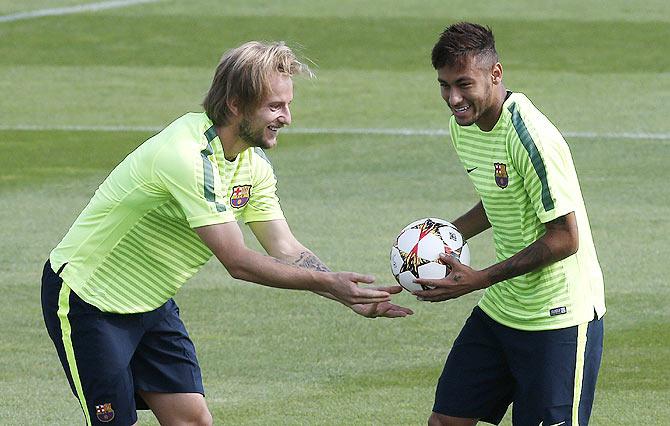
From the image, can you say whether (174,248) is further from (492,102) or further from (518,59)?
(518,59)

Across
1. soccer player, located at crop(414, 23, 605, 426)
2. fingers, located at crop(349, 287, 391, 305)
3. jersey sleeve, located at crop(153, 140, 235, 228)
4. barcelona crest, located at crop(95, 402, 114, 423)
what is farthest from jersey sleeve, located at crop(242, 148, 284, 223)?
barcelona crest, located at crop(95, 402, 114, 423)

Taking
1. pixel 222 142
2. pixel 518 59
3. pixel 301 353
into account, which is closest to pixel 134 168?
pixel 222 142

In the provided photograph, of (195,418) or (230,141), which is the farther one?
(195,418)

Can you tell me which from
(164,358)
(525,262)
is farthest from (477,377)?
(164,358)

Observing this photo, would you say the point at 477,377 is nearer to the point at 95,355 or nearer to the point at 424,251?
the point at 424,251

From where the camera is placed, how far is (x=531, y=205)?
6613 millimetres

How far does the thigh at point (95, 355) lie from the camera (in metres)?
6.67

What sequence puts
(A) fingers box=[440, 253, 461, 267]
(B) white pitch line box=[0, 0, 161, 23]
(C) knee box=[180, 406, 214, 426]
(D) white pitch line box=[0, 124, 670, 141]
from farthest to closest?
(B) white pitch line box=[0, 0, 161, 23]
(D) white pitch line box=[0, 124, 670, 141]
(C) knee box=[180, 406, 214, 426]
(A) fingers box=[440, 253, 461, 267]

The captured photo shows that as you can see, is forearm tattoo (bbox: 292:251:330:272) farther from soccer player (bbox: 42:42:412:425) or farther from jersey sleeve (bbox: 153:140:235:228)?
jersey sleeve (bbox: 153:140:235:228)

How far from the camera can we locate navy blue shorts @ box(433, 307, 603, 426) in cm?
664

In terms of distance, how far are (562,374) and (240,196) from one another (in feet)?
5.41

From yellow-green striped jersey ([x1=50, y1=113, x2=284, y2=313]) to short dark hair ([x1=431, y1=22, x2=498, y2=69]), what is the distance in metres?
0.99

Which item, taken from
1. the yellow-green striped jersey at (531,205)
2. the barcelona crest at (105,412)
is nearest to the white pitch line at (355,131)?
the yellow-green striped jersey at (531,205)

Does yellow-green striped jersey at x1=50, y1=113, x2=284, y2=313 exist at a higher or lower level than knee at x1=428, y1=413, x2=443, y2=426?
higher
